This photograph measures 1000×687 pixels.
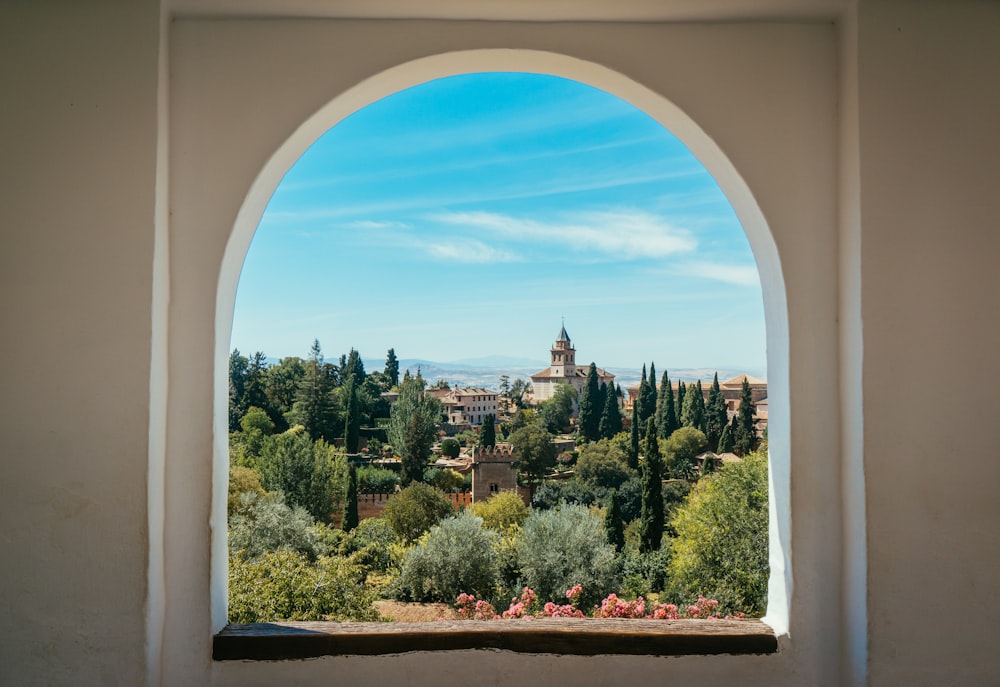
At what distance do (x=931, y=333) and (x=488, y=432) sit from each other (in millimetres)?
11470

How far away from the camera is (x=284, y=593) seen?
381cm

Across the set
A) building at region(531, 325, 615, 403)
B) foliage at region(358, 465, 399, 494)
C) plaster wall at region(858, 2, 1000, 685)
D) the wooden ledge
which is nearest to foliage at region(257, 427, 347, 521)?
foliage at region(358, 465, 399, 494)

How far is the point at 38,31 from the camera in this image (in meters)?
1.75

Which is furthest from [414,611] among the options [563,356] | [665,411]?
[563,356]

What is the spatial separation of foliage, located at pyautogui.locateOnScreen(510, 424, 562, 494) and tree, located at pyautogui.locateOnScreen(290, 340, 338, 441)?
3534 millimetres

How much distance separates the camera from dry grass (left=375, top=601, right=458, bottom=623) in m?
6.20

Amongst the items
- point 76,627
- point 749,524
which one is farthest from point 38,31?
point 749,524

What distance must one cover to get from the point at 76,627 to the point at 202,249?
1026 mm

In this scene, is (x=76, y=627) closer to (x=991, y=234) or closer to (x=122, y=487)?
(x=122, y=487)

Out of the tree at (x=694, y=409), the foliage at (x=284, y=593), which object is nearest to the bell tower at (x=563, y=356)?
the tree at (x=694, y=409)

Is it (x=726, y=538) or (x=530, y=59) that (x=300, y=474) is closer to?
(x=726, y=538)

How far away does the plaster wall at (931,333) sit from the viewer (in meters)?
1.79

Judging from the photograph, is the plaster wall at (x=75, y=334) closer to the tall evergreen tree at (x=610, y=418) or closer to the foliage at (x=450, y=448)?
the foliage at (x=450, y=448)

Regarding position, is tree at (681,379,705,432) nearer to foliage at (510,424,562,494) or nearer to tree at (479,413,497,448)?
foliage at (510,424,562,494)
